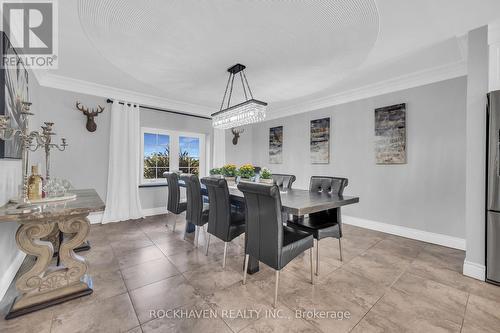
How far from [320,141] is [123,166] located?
385 cm

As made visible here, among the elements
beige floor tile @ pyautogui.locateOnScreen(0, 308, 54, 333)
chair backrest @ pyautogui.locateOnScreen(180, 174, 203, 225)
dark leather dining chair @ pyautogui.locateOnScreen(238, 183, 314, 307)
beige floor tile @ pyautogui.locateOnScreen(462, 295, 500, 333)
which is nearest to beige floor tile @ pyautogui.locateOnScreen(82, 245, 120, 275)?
beige floor tile @ pyautogui.locateOnScreen(0, 308, 54, 333)

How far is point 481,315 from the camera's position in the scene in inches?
62.0

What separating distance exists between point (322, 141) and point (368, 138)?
0.87m

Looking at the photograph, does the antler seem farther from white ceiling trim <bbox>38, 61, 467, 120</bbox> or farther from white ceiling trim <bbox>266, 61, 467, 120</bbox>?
white ceiling trim <bbox>266, 61, 467, 120</bbox>

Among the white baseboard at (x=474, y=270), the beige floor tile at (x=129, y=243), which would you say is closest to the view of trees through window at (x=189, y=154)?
the beige floor tile at (x=129, y=243)

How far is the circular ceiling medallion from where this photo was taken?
5.95ft

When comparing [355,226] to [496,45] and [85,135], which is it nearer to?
[496,45]

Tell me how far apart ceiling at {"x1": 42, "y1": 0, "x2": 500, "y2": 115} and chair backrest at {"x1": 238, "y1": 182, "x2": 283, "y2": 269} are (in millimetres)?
1551

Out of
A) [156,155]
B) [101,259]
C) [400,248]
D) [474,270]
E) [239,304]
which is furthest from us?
[156,155]

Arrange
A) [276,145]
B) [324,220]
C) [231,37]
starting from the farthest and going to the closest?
[276,145]
[324,220]
[231,37]

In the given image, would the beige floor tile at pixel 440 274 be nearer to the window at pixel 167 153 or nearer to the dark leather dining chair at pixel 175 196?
the dark leather dining chair at pixel 175 196

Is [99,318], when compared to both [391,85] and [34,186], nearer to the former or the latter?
[34,186]

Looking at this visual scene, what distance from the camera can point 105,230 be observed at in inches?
135

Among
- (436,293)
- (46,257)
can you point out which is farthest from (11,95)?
(436,293)
